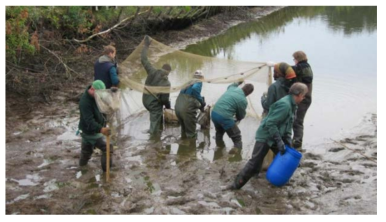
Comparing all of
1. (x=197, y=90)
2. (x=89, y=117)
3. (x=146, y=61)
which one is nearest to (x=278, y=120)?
(x=197, y=90)

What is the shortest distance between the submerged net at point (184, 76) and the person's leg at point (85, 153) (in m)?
0.94

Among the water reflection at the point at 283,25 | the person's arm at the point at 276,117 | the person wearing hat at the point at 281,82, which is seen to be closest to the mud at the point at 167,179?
the person's arm at the point at 276,117

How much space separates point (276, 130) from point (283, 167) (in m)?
0.60

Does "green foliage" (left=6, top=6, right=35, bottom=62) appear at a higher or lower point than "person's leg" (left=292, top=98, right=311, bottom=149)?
higher

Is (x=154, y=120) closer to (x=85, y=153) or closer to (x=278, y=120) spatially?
(x=85, y=153)

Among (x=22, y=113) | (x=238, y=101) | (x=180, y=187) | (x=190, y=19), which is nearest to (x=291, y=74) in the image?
(x=238, y=101)

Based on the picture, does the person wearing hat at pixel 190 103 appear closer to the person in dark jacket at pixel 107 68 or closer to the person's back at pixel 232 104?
the person's back at pixel 232 104

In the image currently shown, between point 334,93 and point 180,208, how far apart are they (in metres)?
6.75

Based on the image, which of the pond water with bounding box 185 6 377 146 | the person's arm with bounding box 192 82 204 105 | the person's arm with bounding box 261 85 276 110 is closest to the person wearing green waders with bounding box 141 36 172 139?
the person's arm with bounding box 192 82 204 105

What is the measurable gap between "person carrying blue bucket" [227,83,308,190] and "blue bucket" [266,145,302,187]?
0.37 ft

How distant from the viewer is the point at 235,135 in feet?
24.8

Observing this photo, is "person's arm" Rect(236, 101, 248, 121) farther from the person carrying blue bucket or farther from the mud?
the person carrying blue bucket

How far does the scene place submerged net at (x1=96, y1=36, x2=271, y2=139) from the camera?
746cm

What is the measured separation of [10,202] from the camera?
5.54 metres
